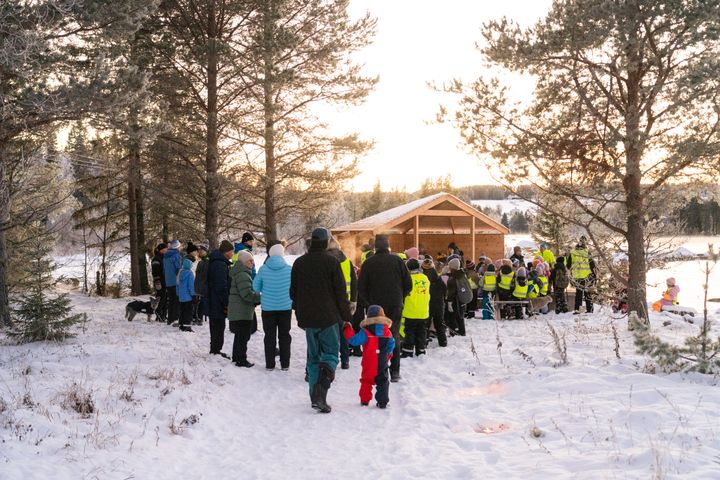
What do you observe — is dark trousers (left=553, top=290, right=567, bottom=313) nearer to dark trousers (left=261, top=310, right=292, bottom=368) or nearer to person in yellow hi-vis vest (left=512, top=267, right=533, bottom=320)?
person in yellow hi-vis vest (left=512, top=267, right=533, bottom=320)

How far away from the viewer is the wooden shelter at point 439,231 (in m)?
21.5

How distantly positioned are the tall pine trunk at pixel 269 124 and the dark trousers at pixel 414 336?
6.62m

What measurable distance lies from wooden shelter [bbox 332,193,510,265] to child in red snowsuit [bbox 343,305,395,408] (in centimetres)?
1484

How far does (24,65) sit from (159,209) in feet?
31.0

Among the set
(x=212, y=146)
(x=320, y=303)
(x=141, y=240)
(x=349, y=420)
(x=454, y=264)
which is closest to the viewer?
(x=349, y=420)

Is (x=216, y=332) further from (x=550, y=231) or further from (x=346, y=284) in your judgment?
(x=550, y=231)

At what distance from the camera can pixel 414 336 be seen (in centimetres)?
864

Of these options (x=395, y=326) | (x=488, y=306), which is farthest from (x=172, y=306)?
(x=488, y=306)

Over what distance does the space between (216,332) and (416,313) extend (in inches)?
127

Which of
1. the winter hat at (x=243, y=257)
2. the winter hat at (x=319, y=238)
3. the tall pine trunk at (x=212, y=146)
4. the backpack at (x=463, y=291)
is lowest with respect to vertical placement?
the backpack at (x=463, y=291)

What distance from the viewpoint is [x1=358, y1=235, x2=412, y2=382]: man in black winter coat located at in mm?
6887

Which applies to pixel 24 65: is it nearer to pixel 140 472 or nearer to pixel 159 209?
pixel 140 472

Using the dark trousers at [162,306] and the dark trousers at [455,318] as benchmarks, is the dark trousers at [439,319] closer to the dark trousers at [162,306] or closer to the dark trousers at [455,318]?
the dark trousers at [455,318]

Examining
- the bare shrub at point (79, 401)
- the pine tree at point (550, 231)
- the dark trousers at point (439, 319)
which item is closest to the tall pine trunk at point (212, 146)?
the dark trousers at point (439, 319)
